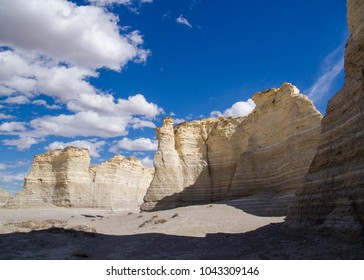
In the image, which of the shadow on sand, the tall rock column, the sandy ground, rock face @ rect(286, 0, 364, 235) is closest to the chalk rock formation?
the tall rock column

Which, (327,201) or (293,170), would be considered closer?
(327,201)

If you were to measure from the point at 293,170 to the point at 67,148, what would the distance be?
1445 inches

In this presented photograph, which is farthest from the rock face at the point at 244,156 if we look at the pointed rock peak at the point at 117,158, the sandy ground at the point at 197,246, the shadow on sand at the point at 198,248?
the pointed rock peak at the point at 117,158

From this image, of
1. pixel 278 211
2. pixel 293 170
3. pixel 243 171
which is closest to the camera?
pixel 278 211

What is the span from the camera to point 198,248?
8.88m

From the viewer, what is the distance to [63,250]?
366 inches

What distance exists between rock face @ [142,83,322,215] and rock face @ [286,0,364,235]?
667 cm

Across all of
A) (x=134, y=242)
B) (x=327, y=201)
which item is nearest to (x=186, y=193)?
(x=134, y=242)

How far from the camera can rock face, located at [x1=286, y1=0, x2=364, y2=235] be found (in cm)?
784

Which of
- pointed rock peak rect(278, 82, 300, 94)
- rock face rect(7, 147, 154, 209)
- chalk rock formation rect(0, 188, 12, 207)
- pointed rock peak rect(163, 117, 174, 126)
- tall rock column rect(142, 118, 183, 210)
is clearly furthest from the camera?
chalk rock formation rect(0, 188, 12, 207)

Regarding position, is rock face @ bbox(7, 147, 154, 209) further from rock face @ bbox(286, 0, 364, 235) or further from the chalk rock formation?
rock face @ bbox(286, 0, 364, 235)

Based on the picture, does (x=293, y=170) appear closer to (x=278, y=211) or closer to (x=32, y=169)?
(x=278, y=211)

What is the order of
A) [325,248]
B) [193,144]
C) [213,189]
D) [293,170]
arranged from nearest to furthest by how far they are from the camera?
[325,248] < [293,170] < [213,189] < [193,144]

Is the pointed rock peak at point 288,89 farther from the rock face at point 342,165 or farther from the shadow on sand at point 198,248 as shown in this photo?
the shadow on sand at point 198,248
